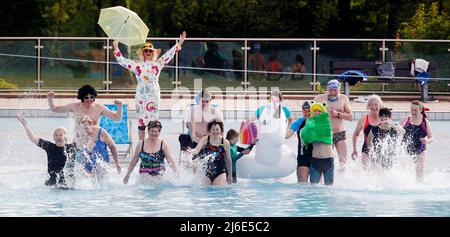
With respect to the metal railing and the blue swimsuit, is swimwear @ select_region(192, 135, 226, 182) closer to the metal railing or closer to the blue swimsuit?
the blue swimsuit

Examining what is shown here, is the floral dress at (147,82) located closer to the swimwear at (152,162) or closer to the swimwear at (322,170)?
the swimwear at (152,162)

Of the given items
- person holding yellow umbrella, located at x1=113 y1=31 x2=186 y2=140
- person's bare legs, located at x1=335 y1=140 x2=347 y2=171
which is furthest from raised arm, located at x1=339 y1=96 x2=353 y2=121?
person holding yellow umbrella, located at x1=113 y1=31 x2=186 y2=140

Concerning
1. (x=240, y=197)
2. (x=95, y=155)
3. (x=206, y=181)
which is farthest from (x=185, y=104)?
(x=240, y=197)

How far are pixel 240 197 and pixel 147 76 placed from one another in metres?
2.90

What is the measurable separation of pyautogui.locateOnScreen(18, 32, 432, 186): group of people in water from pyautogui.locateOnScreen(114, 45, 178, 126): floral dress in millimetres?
838

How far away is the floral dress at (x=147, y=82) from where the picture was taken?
54.6ft

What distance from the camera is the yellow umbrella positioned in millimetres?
17406

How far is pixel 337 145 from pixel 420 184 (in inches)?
47.7

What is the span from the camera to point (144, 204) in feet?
45.6

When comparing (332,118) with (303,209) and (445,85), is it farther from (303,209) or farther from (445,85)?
(445,85)

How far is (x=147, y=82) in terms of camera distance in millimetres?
16797

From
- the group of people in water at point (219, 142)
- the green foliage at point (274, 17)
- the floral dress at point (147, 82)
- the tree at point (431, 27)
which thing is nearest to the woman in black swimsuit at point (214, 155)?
the group of people in water at point (219, 142)

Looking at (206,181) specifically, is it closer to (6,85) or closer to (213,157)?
(213,157)
